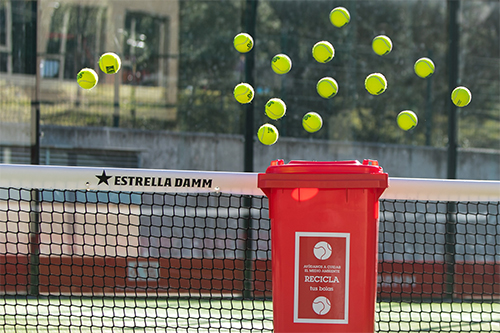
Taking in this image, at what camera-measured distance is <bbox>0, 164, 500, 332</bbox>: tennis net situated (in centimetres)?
316

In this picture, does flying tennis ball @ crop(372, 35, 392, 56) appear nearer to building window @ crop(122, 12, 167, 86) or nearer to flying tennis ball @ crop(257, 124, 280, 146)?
flying tennis ball @ crop(257, 124, 280, 146)

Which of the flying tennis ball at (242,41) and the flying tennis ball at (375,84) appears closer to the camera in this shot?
the flying tennis ball at (375,84)

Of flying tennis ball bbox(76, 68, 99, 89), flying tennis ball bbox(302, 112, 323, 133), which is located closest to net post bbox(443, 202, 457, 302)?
flying tennis ball bbox(302, 112, 323, 133)

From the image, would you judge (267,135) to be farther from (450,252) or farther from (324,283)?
(450,252)

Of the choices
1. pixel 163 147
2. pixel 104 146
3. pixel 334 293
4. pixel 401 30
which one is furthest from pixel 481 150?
pixel 334 293

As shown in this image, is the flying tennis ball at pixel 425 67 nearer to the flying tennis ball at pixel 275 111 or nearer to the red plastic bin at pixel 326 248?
the flying tennis ball at pixel 275 111

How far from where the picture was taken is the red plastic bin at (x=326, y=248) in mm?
2555

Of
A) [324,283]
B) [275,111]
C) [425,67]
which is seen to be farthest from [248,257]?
[324,283]

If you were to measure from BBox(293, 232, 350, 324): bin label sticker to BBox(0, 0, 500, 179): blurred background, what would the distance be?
3423mm

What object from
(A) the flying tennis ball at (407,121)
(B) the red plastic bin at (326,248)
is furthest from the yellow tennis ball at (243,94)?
(B) the red plastic bin at (326,248)

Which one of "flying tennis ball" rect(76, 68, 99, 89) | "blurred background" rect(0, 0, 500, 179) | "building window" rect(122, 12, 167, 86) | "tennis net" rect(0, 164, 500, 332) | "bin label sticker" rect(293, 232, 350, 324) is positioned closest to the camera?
"bin label sticker" rect(293, 232, 350, 324)

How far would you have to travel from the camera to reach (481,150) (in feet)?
21.7

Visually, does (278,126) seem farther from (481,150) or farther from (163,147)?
(481,150)

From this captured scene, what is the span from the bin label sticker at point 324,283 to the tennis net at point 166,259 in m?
0.68
